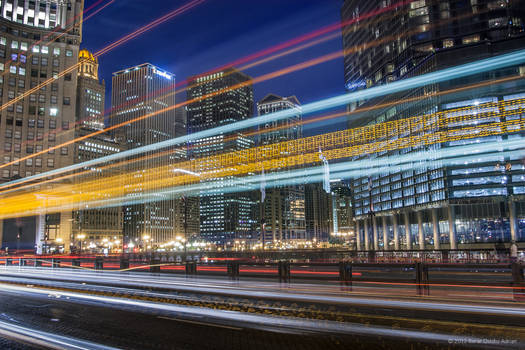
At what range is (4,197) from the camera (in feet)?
230

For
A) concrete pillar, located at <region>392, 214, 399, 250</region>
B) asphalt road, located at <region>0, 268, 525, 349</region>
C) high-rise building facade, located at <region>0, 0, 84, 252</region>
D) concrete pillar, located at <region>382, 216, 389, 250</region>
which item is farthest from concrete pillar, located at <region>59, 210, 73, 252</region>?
concrete pillar, located at <region>382, 216, 389, 250</region>

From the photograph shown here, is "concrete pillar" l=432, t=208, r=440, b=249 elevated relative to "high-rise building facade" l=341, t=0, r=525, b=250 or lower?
lower

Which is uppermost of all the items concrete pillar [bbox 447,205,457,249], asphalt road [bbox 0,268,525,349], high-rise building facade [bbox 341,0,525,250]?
high-rise building facade [bbox 341,0,525,250]

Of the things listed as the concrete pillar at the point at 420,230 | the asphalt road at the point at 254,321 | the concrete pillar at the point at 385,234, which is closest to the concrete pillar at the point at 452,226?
the concrete pillar at the point at 420,230

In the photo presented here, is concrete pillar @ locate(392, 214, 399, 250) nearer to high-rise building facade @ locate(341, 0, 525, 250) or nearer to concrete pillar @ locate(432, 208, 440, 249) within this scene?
high-rise building facade @ locate(341, 0, 525, 250)

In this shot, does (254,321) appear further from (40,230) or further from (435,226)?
(435,226)

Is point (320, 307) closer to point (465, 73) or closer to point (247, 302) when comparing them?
point (247, 302)

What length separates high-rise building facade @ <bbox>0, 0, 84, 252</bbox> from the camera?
7512cm

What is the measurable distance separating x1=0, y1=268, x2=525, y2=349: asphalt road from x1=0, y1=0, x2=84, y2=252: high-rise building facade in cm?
6646

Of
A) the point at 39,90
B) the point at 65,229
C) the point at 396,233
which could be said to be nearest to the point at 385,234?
the point at 396,233

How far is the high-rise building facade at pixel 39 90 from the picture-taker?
75.1m

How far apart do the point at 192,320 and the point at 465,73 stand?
92.0 m

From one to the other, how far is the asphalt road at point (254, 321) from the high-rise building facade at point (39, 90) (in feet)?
218

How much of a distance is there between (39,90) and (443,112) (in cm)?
7968
